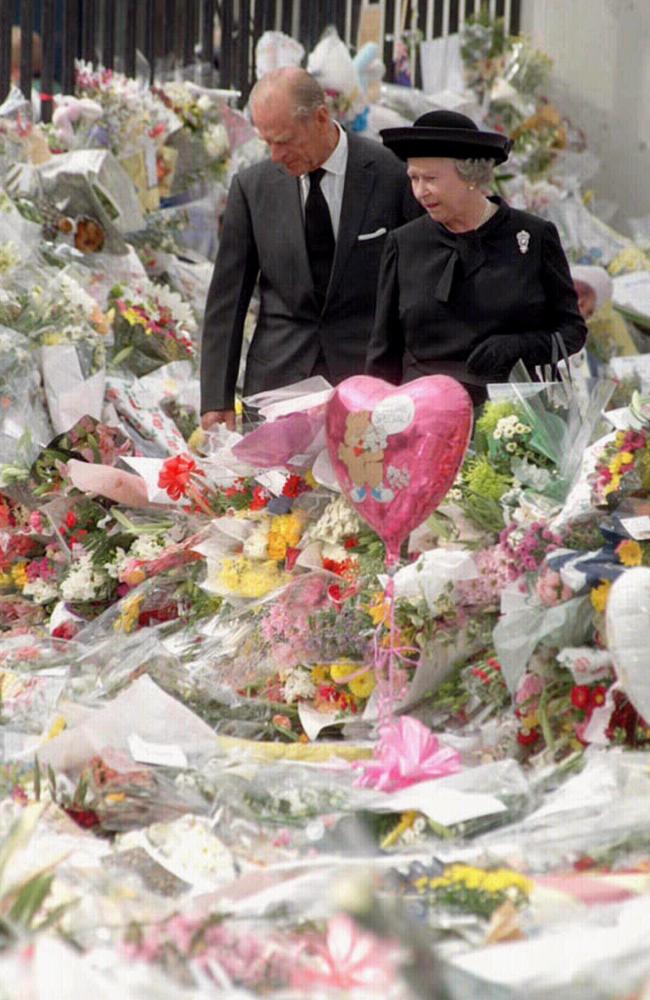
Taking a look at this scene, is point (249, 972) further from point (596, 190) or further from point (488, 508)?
point (596, 190)

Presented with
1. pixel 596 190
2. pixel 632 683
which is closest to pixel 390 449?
pixel 632 683

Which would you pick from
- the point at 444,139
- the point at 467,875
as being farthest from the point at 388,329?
the point at 467,875

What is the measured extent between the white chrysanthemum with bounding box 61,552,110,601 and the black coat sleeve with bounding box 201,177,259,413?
0.74 metres

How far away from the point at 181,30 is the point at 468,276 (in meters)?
5.25

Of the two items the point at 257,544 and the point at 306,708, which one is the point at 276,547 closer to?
the point at 257,544

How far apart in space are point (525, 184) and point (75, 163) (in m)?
2.94

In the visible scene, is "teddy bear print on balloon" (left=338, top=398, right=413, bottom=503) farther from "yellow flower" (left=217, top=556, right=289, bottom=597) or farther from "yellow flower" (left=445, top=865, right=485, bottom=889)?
"yellow flower" (left=445, top=865, right=485, bottom=889)

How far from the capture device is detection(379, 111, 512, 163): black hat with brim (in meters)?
3.86

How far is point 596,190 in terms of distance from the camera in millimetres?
9578

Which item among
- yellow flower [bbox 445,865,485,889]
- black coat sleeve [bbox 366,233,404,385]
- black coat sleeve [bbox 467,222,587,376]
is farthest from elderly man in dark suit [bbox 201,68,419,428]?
yellow flower [bbox 445,865,485,889]

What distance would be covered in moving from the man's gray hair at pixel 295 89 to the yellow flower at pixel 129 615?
1.34 meters

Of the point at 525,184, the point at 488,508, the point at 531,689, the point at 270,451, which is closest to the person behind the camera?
the point at 531,689

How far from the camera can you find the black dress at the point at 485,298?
3982mm

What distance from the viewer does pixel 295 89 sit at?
4.31 meters
